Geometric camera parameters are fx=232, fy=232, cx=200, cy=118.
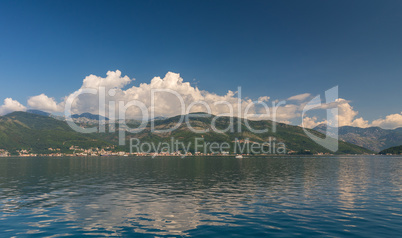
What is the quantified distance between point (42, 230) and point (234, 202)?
29.4 metres

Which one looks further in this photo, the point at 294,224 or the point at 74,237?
the point at 294,224

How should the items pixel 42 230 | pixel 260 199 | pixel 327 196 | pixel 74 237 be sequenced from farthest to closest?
pixel 327 196 < pixel 260 199 < pixel 42 230 < pixel 74 237

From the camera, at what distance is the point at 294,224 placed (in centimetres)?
2931

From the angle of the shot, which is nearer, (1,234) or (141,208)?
(1,234)

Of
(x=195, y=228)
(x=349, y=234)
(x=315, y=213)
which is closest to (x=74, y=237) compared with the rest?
(x=195, y=228)

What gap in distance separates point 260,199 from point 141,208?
22.8 metres

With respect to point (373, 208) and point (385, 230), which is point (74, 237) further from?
point (373, 208)

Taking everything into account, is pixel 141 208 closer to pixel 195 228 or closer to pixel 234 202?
pixel 195 228

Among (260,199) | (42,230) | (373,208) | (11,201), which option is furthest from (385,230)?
(11,201)

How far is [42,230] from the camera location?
2698 cm

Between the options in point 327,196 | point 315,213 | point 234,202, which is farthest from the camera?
point 327,196

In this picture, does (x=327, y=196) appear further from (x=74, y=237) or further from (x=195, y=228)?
(x=74, y=237)

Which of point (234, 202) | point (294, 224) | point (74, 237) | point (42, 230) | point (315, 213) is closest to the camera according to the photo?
point (74, 237)

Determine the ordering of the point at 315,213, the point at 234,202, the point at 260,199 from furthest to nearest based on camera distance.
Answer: the point at 260,199, the point at 234,202, the point at 315,213
